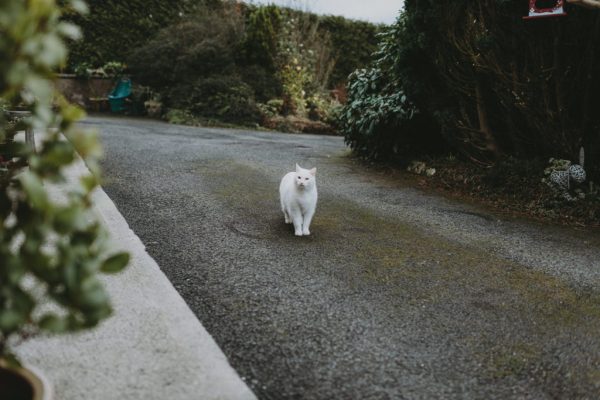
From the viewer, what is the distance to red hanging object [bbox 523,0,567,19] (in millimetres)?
5221

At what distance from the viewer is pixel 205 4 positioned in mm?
16203

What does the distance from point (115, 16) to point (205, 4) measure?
271 centimetres

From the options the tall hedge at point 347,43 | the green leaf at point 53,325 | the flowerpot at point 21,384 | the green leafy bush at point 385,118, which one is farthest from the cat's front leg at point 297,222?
the tall hedge at point 347,43

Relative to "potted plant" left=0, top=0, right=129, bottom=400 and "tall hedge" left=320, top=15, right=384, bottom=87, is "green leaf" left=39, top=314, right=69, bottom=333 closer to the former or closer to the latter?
"potted plant" left=0, top=0, right=129, bottom=400

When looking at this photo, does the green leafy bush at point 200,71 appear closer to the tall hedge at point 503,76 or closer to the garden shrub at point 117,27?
the garden shrub at point 117,27

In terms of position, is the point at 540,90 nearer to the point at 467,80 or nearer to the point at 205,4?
the point at 467,80

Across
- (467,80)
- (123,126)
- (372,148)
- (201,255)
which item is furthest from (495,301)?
(123,126)

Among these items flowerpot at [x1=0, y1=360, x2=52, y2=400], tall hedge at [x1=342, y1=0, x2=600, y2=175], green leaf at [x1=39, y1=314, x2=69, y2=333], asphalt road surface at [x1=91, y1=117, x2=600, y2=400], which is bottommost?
asphalt road surface at [x1=91, y1=117, x2=600, y2=400]

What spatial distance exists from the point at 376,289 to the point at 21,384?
2.30 metres

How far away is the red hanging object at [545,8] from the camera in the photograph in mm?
5221

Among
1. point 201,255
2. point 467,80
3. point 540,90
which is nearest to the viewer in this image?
point 201,255

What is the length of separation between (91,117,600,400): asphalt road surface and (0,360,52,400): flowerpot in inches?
35.7

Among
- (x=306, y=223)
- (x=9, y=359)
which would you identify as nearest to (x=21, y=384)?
(x=9, y=359)

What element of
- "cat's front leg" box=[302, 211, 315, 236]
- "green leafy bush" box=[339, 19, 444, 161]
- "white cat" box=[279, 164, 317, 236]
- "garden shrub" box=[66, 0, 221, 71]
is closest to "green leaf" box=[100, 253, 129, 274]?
"white cat" box=[279, 164, 317, 236]
